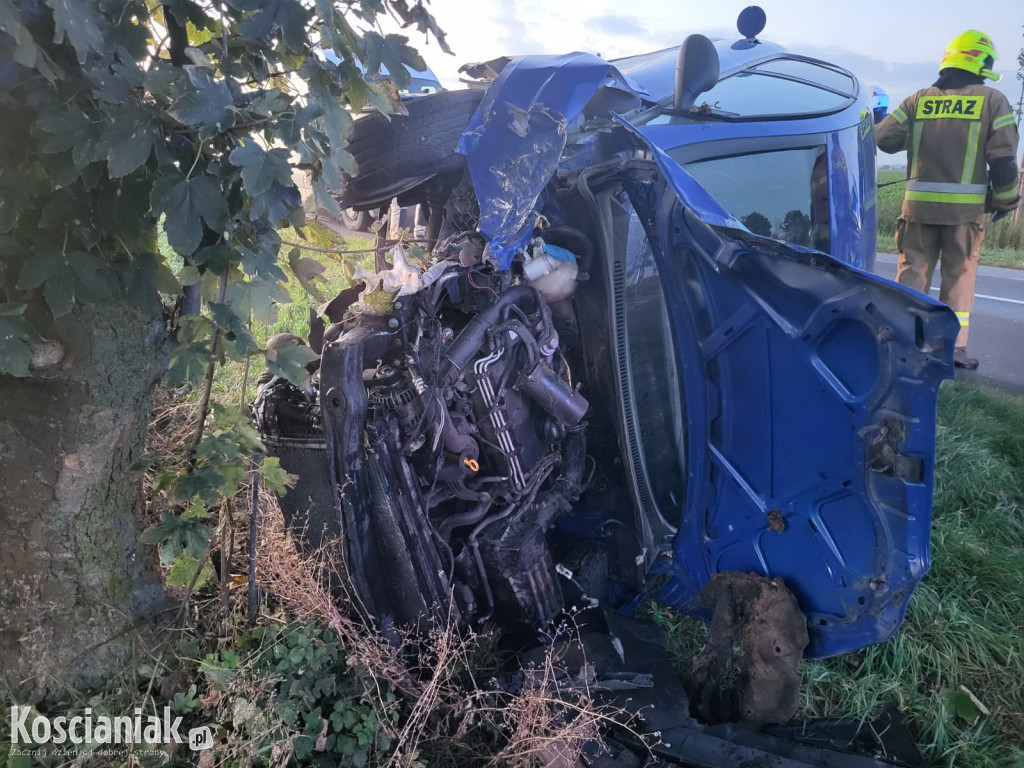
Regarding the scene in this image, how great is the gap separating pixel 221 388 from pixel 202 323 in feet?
7.42

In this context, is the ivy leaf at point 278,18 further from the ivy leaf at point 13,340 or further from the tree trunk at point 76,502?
the tree trunk at point 76,502

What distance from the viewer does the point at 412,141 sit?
92.0 inches

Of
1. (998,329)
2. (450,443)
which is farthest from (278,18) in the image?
(998,329)

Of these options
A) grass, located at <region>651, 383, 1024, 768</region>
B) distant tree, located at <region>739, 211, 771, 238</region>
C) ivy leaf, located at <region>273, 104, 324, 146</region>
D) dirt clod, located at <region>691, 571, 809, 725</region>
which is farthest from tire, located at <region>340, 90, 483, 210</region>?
grass, located at <region>651, 383, 1024, 768</region>

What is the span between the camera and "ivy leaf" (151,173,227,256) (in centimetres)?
141

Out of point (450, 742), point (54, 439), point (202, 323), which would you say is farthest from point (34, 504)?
point (450, 742)

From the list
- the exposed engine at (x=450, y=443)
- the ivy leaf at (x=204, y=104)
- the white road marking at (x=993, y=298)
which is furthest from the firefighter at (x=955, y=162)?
the ivy leaf at (x=204, y=104)

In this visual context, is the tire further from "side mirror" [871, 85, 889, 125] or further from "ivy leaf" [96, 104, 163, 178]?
"side mirror" [871, 85, 889, 125]

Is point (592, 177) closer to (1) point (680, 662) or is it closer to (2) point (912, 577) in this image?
(2) point (912, 577)

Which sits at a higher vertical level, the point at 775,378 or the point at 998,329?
the point at 775,378

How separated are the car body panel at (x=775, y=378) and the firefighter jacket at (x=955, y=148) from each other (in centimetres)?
345

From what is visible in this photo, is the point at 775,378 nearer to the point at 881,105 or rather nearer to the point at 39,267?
the point at 39,267

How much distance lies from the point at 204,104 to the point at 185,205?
8.4 inches

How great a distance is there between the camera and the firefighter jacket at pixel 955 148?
5031 mm
